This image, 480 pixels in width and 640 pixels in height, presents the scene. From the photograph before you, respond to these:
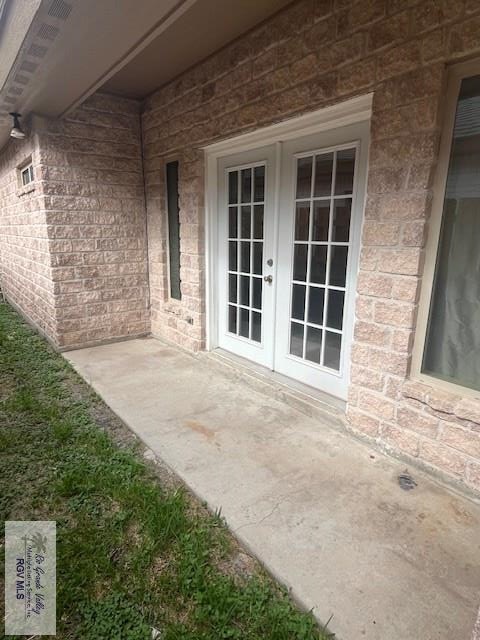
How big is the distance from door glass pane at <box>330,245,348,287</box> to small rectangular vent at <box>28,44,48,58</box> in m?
2.41

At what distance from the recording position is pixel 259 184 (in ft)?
10.6

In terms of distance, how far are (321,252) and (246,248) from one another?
90cm

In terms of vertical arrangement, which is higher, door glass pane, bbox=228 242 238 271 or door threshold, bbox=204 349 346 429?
door glass pane, bbox=228 242 238 271

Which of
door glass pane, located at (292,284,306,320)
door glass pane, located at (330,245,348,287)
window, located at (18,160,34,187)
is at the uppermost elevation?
A: window, located at (18,160,34,187)

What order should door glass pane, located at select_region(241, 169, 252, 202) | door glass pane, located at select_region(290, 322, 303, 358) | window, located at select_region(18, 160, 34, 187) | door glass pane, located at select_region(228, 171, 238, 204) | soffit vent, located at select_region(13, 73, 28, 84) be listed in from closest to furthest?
1. soffit vent, located at select_region(13, 73, 28, 84)
2. door glass pane, located at select_region(290, 322, 303, 358)
3. door glass pane, located at select_region(241, 169, 252, 202)
4. door glass pane, located at select_region(228, 171, 238, 204)
5. window, located at select_region(18, 160, 34, 187)

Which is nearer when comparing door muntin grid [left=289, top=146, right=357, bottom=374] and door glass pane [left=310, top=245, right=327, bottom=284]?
door muntin grid [left=289, top=146, right=357, bottom=374]

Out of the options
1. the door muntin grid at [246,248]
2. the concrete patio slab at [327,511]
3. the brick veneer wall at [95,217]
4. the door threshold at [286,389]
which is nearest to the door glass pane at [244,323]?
the door muntin grid at [246,248]

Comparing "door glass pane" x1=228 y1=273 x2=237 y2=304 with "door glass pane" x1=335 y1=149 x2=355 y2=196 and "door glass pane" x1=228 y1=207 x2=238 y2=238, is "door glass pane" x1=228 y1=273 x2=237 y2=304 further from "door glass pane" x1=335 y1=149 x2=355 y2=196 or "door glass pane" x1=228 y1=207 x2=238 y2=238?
"door glass pane" x1=335 y1=149 x2=355 y2=196

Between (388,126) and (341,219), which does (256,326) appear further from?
(388,126)

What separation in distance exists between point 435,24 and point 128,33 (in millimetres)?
1761

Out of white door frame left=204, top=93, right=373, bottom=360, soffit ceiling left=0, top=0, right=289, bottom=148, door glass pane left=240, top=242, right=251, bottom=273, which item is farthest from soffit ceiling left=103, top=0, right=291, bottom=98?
door glass pane left=240, top=242, right=251, bottom=273

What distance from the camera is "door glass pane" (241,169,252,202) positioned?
3299 mm

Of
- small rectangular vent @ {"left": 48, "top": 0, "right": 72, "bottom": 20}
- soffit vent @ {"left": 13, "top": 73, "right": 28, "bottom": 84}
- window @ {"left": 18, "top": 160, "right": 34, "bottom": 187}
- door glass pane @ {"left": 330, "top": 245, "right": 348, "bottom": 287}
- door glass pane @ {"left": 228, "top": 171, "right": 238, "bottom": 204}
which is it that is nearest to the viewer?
small rectangular vent @ {"left": 48, "top": 0, "right": 72, "bottom": 20}

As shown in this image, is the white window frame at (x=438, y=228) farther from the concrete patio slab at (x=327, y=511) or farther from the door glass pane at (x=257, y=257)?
the door glass pane at (x=257, y=257)
